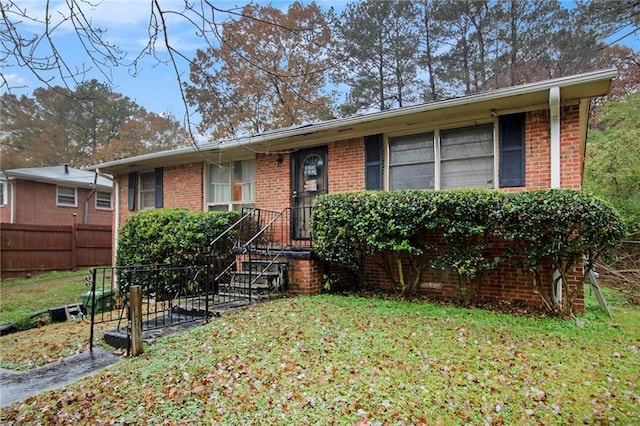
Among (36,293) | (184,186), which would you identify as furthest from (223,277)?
(36,293)

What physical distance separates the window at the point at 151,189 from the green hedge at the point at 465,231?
20.5 feet

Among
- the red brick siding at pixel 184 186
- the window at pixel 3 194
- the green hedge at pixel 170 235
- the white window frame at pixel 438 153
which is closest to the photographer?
the white window frame at pixel 438 153

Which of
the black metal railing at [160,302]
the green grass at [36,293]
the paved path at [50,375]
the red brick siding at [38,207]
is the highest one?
the red brick siding at [38,207]

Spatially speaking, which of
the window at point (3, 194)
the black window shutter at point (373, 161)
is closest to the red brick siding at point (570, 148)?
the black window shutter at point (373, 161)

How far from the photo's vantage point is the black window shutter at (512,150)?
6.04 m

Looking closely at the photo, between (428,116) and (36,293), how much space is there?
36.1ft

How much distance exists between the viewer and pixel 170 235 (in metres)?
8.52

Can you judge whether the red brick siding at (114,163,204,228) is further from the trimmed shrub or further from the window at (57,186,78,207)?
the window at (57,186,78,207)

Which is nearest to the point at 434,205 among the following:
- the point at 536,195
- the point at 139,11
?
the point at 536,195

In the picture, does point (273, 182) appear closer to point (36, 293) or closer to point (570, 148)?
point (570, 148)

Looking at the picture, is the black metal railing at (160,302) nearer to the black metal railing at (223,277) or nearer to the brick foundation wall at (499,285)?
the black metal railing at (223,277)

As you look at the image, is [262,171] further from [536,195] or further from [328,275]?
[536,195]

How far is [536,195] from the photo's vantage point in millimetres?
5129

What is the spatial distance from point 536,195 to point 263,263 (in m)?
4.83
